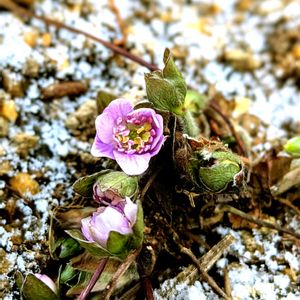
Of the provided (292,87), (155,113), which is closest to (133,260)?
(155,113)

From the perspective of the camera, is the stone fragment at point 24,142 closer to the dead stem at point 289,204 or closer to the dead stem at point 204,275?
the dead stem at point 204,275

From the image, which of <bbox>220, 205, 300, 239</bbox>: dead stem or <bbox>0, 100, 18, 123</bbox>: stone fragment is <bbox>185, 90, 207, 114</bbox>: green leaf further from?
<bbox>0, 100, 18, 123</bbox>: stone fragment

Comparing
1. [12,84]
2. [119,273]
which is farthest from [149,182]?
[12,84]

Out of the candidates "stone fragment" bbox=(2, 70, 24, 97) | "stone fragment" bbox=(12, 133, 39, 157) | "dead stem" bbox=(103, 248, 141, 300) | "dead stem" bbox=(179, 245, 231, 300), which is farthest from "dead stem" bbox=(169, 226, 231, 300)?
"stone fragment" bbox=(2, 70, 24, 97)

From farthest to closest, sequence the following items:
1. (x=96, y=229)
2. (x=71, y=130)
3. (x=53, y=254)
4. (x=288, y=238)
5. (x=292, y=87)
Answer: (x=292, y=87) < (x=71, y=130) < (x=288, y=238) < (x=53, y=254) < (x=96, y=229)

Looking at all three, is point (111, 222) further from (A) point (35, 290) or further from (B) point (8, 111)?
(B) point (8, 111)

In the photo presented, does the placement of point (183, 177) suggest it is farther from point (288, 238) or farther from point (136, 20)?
point (136, 20)
